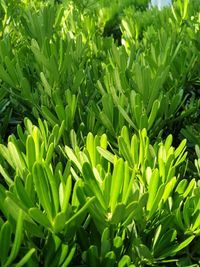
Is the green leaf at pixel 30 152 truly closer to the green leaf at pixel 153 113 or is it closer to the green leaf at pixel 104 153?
the green leaf at pixel 104 153

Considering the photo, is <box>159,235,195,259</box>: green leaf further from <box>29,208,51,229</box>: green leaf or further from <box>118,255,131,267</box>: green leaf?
<box>29,208,51,229</box>: green leaf

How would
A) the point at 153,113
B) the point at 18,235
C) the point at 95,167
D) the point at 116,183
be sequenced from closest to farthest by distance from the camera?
the point at 18,235 < the point at 116,183 < the point at 95,167 < the point at 153,113

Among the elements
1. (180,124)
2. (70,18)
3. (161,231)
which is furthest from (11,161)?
(70,18)

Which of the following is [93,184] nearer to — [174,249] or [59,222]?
[59,222]

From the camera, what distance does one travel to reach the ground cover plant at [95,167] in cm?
66

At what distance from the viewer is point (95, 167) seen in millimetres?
795

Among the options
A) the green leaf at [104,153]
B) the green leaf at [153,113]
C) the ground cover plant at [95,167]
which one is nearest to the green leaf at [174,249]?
the ground cover plant at [95,167]

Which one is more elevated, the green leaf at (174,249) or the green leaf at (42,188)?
the green leaf at (42,188)

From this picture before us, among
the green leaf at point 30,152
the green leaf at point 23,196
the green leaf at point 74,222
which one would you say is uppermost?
the green leaf at point 30,152

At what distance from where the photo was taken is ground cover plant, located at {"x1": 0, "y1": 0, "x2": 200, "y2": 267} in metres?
0.66

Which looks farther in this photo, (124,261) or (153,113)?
(153,113)

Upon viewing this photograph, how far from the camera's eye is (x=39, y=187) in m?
0.64

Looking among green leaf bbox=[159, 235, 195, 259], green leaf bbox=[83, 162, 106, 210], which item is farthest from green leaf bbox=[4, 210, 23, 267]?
green leaf bbox=[159, 235, 195, 259]

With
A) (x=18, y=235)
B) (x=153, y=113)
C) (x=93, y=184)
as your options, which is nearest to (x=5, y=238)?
(x=18, y=235)
